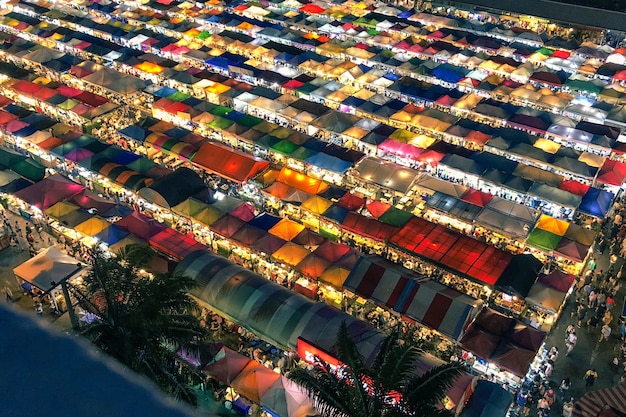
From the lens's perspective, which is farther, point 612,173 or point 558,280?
point 612,173

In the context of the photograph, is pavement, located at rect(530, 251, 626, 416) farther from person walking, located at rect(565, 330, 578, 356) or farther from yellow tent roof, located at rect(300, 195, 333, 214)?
yellow tent roof, located at rect(300, 195, 333, 214)

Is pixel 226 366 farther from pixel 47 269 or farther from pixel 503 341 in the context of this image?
Answer: pixel 503 341

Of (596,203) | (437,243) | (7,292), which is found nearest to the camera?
(7,292)

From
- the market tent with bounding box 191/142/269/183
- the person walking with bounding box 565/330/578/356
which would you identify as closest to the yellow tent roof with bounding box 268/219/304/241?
the market tent with bounding box 191/142/269/183

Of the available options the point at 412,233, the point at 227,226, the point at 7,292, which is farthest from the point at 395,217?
the point at 7,292

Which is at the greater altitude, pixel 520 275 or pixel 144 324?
pixel 144 324

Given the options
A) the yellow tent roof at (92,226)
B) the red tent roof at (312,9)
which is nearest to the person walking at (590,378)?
the yellow tent roof at (92,226)

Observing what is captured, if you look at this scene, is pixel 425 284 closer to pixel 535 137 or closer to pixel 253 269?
pixel 253 269

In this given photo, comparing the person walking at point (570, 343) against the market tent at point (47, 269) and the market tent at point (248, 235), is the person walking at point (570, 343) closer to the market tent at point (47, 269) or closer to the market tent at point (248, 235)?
the market tent at point (248, 235)
